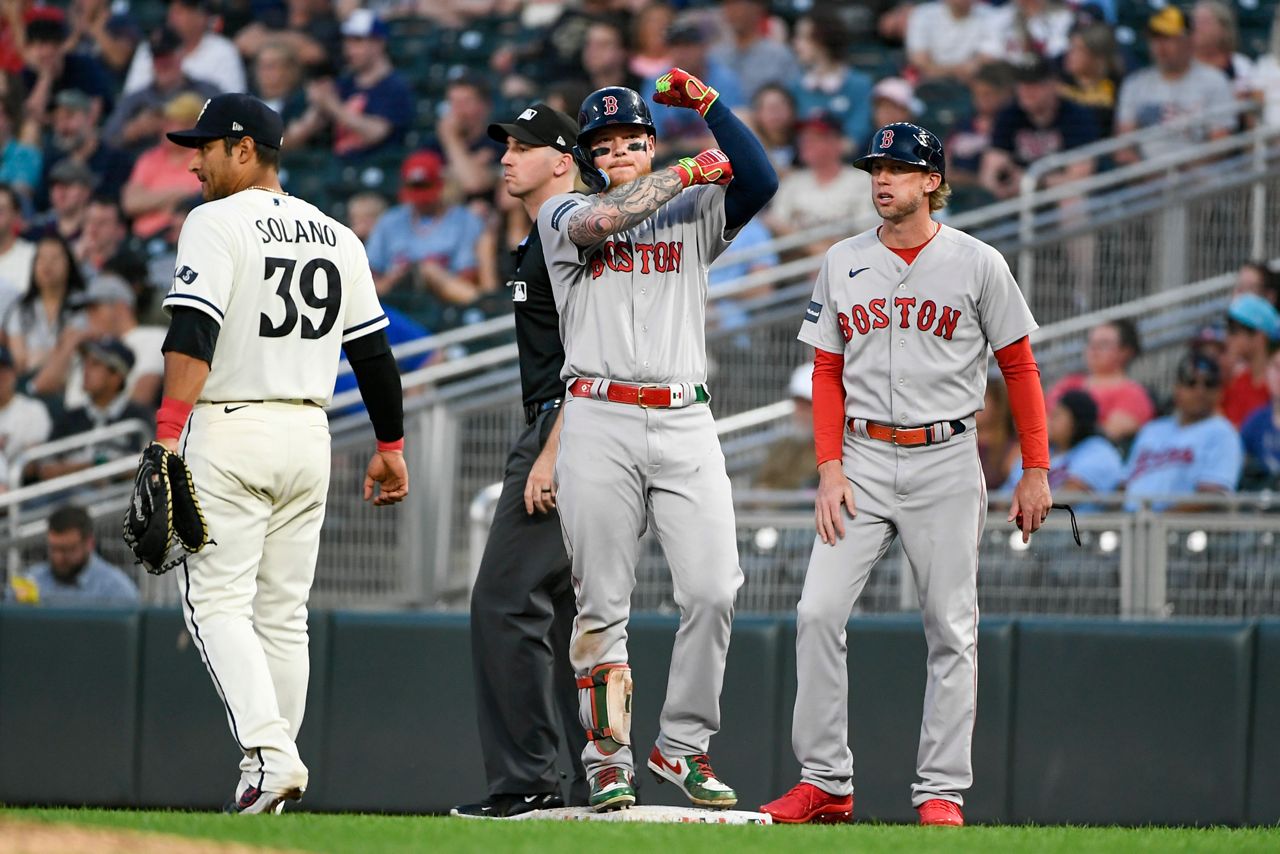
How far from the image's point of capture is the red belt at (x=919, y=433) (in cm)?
488

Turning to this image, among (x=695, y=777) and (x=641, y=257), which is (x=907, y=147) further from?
(x=695, y=777)

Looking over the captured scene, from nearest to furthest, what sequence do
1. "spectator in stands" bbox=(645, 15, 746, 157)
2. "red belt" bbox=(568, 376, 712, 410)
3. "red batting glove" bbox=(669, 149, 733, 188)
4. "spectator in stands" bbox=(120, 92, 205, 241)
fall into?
"red batting glove" bbox=(669, 149, 733, 188) → "red belt" bbox=(568, 376, 712, 410) → "spectator in stands" bbox=(645, 15, 746, 157) → "spectator in stands" bbox=(120, 92, 205, 241)

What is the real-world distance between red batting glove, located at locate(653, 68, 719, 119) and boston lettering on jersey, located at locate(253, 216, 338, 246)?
98 cm

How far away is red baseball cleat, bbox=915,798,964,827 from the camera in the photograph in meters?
4.71

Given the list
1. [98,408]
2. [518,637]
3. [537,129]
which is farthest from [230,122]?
[98,408]

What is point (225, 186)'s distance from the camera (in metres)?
4.90

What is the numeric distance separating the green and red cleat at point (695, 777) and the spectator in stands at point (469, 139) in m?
6.95

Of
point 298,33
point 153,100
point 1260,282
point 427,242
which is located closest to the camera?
point 1260,282

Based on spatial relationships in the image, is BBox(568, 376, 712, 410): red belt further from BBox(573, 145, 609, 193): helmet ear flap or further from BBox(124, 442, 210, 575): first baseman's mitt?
BBox(124, 442, 210, 575): first baseman's mitt

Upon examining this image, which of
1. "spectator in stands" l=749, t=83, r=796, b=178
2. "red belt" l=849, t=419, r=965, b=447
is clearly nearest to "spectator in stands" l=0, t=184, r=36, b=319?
"spectator in stands" l=749, t=83, r=796, b=178

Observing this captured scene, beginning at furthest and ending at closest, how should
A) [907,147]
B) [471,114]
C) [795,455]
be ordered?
[471,114] → [795,455] → [907,147]

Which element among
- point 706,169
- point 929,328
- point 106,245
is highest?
point 106,245

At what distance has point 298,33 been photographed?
42.2 ft

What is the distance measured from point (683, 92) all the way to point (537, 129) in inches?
30.2
